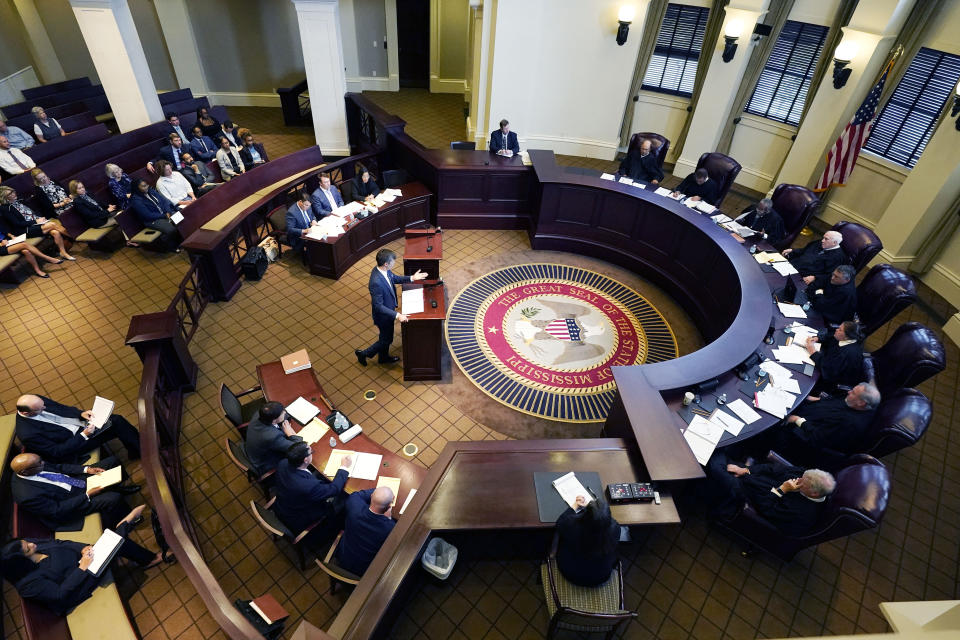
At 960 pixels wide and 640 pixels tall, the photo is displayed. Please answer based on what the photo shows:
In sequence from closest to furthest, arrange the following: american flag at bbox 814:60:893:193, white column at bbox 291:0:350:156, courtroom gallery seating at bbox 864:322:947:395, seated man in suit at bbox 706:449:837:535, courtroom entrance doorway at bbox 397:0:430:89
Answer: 1. seated man in suit at bbox 706:449:837:535
2. courtroom gallery seating at bbox 864:322:947:395
3. american flag at bbox 814:60:893:193
4. white column at bbox 291:0:350:156
5. courtroom entrance doorway at bbox 397:0:430:89

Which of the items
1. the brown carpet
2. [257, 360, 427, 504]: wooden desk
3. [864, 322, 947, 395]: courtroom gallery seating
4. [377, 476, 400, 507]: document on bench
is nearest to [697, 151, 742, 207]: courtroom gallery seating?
the brown carpet

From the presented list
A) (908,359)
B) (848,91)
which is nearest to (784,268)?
(908,359)

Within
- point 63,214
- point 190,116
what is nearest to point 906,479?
point 63,214

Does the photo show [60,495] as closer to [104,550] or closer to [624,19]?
[104,550]

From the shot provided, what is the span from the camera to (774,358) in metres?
5.48

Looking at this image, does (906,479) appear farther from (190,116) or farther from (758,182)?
(190,116)

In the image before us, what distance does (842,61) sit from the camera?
8.49 m

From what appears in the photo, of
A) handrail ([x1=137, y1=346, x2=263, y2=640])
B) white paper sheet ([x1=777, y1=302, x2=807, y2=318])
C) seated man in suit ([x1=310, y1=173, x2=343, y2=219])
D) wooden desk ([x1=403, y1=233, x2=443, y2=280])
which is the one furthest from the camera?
seated man in suit ([x1=310, y1=173, x2=343, y2=219])

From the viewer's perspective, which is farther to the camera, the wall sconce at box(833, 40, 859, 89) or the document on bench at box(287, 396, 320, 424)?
the wall sconce at box(833, 40, 859, 89)

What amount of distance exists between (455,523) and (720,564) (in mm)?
2758

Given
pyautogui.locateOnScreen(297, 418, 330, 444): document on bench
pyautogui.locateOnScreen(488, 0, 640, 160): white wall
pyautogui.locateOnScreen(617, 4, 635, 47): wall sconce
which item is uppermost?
pyautogui.locateOnScreen(617, 4, 635, 47): wall sconce

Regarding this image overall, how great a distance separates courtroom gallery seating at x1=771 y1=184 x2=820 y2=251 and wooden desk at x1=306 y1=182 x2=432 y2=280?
5930mm

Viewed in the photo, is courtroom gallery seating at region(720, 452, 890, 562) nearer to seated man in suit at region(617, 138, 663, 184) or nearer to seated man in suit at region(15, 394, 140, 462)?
seated man in suit at region(15, 394, 140, 462)

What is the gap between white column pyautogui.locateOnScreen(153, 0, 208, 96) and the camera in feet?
40.5
